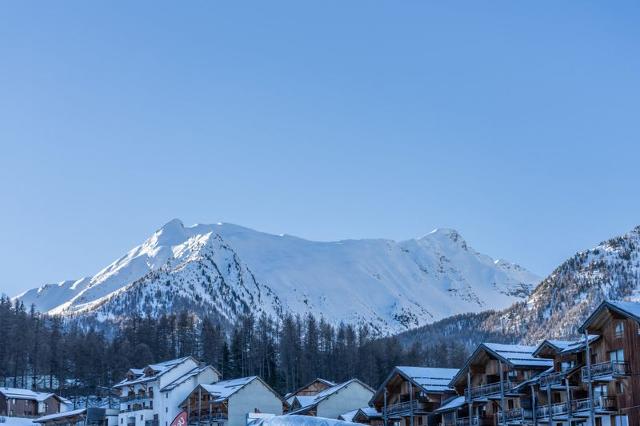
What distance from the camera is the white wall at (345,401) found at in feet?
380

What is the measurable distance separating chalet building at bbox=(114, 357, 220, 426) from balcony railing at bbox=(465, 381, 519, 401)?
55034mm

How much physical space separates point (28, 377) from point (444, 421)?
11605cm

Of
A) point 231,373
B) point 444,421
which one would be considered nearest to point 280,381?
point 231,373

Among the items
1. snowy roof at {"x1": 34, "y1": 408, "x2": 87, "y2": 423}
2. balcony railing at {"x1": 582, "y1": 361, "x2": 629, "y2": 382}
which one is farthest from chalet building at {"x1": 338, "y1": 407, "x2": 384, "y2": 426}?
snowy roof at {"x1": 34, "y1": 408, "x2": 87, "y2": 423}

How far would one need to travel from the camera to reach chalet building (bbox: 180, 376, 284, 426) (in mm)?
117438

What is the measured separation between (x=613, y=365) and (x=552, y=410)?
29.0 feet

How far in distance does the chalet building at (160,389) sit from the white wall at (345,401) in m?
22.2

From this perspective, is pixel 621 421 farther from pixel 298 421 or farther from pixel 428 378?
pixel 298 421

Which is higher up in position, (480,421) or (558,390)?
(558,390)

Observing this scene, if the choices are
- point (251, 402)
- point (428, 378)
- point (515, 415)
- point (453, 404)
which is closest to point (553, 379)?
point (515, 415)

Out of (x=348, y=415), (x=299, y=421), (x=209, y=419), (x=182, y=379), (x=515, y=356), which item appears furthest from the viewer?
(x=182, y=379)

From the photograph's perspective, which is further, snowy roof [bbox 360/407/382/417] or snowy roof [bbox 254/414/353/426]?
snowy roof [bbox 360/407/382/417]

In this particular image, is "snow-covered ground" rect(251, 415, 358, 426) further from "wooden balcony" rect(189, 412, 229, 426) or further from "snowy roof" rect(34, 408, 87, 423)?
"snowy roof" rect(34, 408, 87, 423)

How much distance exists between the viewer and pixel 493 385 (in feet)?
266
